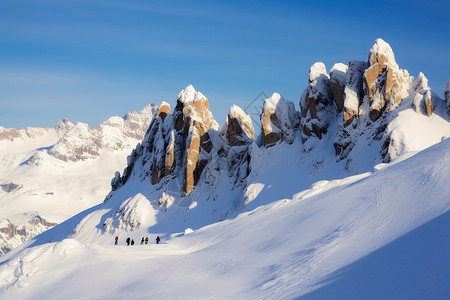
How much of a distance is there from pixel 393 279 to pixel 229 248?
18810mm

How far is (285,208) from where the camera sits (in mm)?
47469

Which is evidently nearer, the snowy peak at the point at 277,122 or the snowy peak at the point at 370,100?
the snowy peak at the point at 370,100

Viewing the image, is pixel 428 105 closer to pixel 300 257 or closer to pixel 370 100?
pixel 370 100

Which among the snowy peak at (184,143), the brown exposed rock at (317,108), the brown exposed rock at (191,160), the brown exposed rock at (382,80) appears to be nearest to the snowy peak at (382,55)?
the brown exposed rock at (382,80)

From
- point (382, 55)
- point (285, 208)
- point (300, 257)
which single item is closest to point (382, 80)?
point (382, 55)

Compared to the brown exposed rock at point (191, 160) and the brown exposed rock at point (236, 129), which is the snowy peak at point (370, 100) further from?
the brown exposed rock at point (191, 160)

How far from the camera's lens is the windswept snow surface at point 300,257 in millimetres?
24391

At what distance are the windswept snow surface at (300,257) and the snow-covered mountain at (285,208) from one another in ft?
0.41

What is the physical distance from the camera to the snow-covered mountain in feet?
89.7

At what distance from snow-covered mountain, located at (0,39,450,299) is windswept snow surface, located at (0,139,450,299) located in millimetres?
125

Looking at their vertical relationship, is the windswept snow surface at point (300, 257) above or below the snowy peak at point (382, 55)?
below

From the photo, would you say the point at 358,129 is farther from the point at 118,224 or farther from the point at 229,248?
the point at 118,224

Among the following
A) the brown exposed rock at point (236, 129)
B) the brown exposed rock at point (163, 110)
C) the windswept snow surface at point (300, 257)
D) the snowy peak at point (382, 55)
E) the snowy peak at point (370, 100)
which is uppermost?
the brown exposed rock at point (163, 110)

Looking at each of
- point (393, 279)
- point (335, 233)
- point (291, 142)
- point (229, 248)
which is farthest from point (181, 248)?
point (291, 142)
